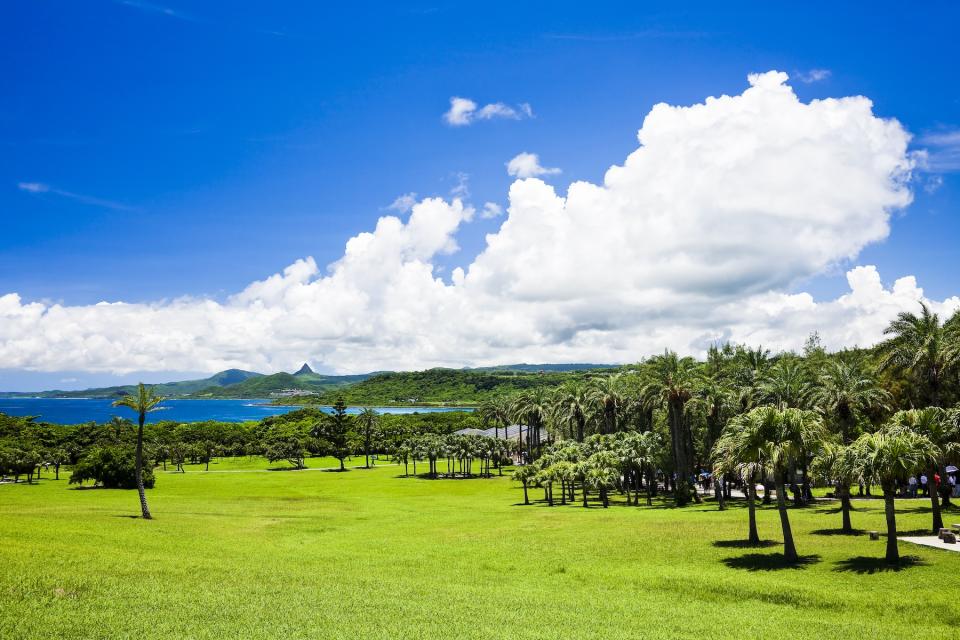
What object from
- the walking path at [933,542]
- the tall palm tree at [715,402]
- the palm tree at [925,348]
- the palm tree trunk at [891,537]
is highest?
the palm tree at [925,348]

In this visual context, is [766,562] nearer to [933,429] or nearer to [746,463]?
[746,463]

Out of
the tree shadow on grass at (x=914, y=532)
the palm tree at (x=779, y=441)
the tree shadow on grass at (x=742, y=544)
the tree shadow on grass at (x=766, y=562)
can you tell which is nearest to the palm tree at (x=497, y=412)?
the tree shadow on grass at (x=742, y=544)

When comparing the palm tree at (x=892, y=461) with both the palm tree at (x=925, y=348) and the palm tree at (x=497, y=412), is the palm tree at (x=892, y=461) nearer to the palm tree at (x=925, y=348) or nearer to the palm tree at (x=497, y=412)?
the palm tree at (x=925, y=348)

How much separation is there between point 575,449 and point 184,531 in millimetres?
42658

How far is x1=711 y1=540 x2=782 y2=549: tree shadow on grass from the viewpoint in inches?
1399

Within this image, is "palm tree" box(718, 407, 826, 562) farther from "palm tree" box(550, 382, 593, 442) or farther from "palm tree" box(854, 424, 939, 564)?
"palm tree" box(550, 382, 593, 442)

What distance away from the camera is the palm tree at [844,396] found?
51.2 meters

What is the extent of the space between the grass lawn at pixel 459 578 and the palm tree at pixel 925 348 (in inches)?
453

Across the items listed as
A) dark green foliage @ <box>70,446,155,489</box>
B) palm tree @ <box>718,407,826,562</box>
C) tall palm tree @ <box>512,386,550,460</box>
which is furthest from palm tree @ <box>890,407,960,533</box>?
dark green foliage @ <box>70,446,155,489</box>

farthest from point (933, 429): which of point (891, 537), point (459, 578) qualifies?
point (459, 578)

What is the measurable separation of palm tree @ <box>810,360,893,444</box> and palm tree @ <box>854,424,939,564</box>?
2198cm

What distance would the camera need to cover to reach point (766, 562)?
3152cm

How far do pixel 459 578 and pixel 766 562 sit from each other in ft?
56.3

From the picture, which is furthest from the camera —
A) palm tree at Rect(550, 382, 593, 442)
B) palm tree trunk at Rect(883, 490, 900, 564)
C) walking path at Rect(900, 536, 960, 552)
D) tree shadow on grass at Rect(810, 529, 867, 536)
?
palm tree at Rect(550, 382, 593, 442)
